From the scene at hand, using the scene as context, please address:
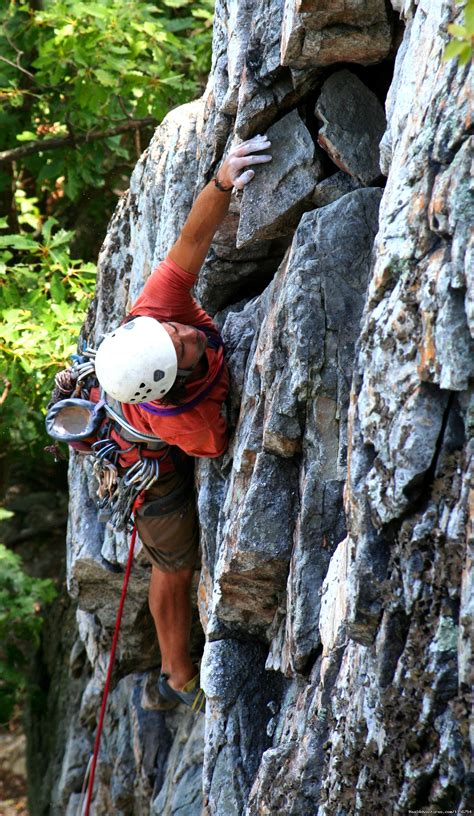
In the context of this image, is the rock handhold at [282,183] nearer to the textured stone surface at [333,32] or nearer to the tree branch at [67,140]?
the textured stone surface at [333,32]

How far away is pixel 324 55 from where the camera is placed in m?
4.59

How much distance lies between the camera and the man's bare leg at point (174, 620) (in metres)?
6.72

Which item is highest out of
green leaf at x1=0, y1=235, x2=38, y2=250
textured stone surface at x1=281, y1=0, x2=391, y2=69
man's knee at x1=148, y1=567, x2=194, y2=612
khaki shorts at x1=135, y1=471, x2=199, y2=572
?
textured stone surface at x1=281, y1=0, x2=391, y2=69

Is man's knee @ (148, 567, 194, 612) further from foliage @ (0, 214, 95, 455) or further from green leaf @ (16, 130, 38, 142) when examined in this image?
green leaf @ (16, 130, 38, 142)

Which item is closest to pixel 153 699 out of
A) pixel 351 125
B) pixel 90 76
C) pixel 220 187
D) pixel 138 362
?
pixel 138 362

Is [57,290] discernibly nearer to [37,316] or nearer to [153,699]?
[37,316]

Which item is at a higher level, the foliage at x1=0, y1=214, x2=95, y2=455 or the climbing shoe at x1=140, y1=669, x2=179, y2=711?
the foliage at x1=0, y1=214, x2=95, y2=455

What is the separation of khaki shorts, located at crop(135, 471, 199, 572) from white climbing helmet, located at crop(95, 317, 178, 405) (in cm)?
123

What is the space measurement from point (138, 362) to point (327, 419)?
1.04 m

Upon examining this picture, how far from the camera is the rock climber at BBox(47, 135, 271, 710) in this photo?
4.94 metres

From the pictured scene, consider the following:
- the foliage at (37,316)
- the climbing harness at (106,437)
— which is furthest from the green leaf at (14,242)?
the climbing harness at (106,437)

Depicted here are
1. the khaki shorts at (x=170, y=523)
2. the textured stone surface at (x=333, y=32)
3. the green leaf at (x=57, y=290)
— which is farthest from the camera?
the green leaf at (x=57, y=290)

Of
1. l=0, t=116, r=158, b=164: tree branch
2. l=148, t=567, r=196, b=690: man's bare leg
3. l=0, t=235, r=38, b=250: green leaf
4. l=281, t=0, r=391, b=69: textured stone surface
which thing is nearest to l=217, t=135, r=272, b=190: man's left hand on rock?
l=281, t=0, r=391, b=69: textured stone surface

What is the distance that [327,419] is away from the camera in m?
4.52
